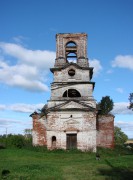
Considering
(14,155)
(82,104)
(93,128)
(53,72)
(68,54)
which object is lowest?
(14,155)

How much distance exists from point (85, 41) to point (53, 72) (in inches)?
184

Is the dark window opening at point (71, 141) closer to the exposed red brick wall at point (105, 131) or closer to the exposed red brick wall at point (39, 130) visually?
the exposed red brick wall at point (39, 130)

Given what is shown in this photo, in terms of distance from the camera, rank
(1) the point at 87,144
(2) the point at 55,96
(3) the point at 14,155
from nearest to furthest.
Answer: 1. (3) the point at 14,155
2. (1) the point at 87,144
3. (2) the point at 55,96

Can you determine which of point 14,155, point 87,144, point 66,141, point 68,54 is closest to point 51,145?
point 66,141

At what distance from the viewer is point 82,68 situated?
31.1m

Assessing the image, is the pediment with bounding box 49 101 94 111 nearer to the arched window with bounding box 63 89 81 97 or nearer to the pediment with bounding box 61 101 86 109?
the pediment with bounding box 61 101 86 109

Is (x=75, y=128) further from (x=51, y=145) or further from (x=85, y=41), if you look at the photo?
(x=85, y=41)

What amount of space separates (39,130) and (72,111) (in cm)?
421

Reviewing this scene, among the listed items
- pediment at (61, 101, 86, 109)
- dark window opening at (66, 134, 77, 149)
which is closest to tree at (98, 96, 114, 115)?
pediment at (61, 101, 86, 109)

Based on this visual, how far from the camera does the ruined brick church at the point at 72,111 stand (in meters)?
29.2

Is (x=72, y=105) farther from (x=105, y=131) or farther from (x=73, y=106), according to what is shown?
(x=105, y=131)

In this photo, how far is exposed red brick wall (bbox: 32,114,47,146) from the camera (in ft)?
101

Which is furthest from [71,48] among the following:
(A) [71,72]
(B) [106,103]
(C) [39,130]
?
(B) [106,103]

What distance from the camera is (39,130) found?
102 ft
